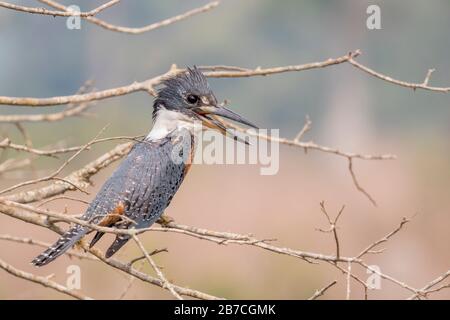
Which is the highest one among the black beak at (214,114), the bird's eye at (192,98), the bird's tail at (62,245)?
the bird's eye at (192,98)

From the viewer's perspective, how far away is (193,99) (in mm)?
4590

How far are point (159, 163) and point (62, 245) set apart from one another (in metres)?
0.76

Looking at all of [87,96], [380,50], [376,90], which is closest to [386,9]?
[380,50]

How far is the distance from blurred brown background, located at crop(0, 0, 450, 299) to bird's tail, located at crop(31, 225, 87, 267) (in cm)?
201

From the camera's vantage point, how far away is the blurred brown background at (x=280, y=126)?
11578 millimetres

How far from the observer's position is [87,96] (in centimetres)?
387

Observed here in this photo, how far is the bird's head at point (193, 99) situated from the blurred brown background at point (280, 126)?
1.38 m

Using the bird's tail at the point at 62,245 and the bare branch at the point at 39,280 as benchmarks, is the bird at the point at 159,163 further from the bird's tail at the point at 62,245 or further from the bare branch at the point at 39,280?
the bare branch at the point at 39,280

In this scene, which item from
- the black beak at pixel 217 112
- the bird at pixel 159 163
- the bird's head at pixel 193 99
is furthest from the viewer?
the bird's head at pixel 193 99

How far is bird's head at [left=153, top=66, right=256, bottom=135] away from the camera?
179 inches

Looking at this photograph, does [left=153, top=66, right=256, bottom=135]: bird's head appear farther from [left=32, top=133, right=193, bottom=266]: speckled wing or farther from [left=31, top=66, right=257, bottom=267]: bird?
[left=32, top=133, right=193, bottom=266]: speckled wing

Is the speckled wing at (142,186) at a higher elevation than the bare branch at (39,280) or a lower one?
higher

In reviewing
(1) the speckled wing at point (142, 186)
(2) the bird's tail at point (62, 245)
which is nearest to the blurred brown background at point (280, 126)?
(1) the speckled wing at point (142, 186)

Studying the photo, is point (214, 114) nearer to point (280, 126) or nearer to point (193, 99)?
point (193, 99)
